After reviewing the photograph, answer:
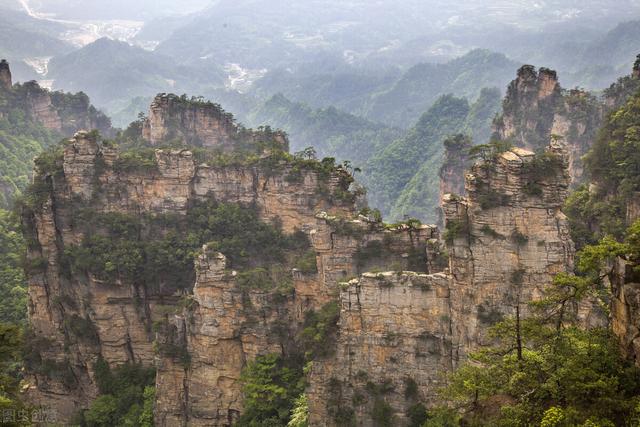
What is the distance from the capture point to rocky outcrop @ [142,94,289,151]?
50.6 m

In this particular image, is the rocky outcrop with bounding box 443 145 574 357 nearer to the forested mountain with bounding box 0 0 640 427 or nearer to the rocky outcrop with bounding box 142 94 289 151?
the forested mountain with bounding box 0 0 640 427

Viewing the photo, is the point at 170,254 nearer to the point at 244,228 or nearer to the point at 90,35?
the point at 244,228

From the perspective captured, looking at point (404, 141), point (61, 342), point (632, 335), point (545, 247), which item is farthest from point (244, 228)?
point (404, 141)

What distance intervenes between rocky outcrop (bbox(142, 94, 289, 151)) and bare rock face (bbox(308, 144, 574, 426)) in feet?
79.4

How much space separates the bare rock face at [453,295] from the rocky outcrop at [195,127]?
24.2 meters

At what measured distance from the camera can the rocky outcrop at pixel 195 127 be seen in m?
50.6

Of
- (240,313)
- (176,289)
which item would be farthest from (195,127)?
(240,313)

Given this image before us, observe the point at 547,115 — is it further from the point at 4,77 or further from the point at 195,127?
the point at 4,77

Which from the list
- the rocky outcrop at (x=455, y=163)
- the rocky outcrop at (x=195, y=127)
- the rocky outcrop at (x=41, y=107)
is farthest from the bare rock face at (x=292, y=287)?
the rocky outcrop at (x=41, y=107)

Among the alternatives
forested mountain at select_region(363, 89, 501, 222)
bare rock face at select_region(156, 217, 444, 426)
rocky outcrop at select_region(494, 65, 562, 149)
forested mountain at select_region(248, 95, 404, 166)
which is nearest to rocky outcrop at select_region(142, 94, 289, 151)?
bare rock face at select_region(156, 217, 444, 426)

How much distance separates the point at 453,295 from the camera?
88.8 feet

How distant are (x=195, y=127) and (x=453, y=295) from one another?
29549 millimetres

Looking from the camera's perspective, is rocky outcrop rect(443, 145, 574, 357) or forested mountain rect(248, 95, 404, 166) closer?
rocky outcrop rect(443, 145, 574, 357)

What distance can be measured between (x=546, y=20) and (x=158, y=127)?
152003 millimetres
